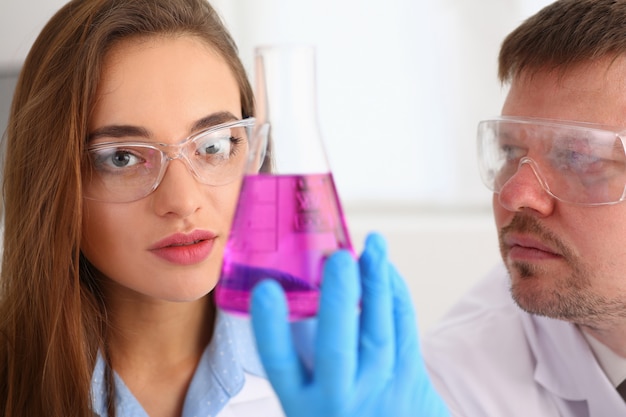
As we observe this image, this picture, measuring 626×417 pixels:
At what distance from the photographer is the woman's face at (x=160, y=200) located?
5.41ft

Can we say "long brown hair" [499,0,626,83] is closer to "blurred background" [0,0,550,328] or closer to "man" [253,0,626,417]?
"man" [253,0,626,417]

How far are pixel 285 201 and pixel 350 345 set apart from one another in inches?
9.2

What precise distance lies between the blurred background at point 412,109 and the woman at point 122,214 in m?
1.66

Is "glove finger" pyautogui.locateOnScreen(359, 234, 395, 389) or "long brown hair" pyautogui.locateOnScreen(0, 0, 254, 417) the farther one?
"long brown hair" pyautogui.locateOnScreen(0, 0, 254, 417)

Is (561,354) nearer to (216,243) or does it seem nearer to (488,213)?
(216,243)

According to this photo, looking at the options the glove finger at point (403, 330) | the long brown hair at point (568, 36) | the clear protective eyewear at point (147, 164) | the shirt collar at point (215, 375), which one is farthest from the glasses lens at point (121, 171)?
the long brown hair at point (568, 36)

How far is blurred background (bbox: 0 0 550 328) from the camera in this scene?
3.50 m

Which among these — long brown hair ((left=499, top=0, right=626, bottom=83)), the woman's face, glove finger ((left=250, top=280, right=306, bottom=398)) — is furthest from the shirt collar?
long brown hair ((left=499, top=0, right=626, bottom=83))

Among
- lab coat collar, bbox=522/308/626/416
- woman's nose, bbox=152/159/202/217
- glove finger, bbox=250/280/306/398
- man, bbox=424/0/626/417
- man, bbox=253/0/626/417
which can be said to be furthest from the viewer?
lab coat collar, bbox=522/308/626/416

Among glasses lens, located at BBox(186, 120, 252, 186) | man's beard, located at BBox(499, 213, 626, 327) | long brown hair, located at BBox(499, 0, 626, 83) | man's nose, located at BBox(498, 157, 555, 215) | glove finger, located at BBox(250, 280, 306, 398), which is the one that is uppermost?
long brown hair, located at BBox(499, 0, 626, 83)

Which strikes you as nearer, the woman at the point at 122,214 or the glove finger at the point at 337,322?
the glove finger at the point at 337,322

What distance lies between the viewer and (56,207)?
5.62 ft

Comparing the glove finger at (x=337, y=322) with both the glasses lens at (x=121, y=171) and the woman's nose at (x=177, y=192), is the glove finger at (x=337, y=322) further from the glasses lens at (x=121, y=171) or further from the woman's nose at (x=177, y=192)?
the glasses lens at (x=121, y=171)

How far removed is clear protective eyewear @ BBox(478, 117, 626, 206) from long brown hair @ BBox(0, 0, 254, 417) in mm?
757
